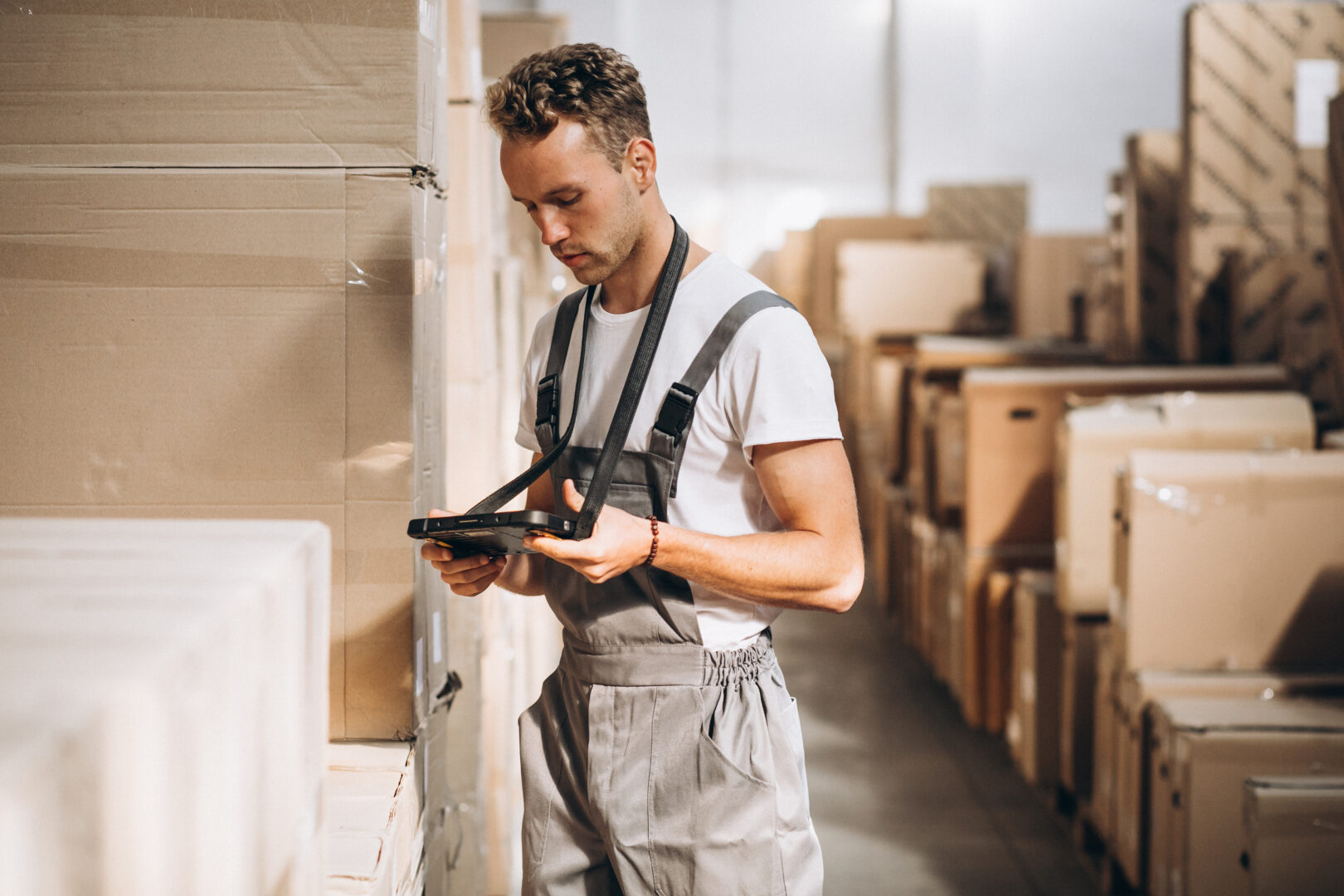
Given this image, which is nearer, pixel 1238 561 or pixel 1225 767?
pixel 1225 767

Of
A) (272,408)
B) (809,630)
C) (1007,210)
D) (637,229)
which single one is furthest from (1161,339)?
(272,408)

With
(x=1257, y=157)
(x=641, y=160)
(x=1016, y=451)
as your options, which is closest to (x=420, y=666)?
(x=641, y=160)

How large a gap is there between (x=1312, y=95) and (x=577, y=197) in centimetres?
328

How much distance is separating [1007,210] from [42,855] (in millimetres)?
6682

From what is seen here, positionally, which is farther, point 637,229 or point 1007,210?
point 1007,210

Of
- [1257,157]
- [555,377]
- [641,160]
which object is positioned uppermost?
[1257,157]

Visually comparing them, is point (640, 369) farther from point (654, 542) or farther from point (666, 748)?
point (666, 748)

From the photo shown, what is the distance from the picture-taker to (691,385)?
1.20 metres

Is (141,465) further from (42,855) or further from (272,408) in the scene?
(42,855)

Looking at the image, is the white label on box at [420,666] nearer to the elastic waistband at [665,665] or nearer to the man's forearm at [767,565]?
the elastic waistband at [665,665]

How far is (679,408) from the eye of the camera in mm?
1193

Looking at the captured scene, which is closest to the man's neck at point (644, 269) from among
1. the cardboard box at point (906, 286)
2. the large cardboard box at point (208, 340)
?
the large cardboard box at point (208, 340)

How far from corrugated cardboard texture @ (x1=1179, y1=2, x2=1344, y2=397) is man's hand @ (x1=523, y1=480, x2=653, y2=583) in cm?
306

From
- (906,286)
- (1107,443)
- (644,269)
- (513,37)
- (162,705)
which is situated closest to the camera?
(162,705)
